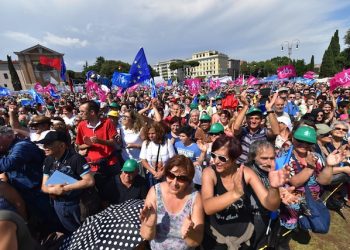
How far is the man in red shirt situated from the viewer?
12.1 ft

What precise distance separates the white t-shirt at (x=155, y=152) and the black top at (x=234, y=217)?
5.50ft

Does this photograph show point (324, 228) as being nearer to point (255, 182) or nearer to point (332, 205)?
point (255, 182)

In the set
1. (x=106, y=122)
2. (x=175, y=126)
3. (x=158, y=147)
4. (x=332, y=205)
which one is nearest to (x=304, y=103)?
(x=332, y=205)

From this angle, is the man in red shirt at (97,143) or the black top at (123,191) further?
the man in red shirt at (97,143)

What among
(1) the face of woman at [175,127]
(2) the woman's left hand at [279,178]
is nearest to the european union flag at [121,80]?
(1) the face of woman at [175,127]

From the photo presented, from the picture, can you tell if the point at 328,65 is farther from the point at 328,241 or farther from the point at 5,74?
the point at 5,74

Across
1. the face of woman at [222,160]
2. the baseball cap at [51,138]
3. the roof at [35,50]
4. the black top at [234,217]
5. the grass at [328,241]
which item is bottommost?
the grass at [328,241]

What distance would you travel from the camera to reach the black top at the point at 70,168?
2564 millimetres

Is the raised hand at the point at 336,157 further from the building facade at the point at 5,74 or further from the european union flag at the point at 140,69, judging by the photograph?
the building facade at the point at 5,74

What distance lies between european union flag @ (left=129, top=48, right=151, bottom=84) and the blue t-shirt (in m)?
4.20

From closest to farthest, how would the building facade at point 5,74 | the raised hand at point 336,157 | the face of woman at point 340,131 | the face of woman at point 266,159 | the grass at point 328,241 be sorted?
the raised hand at point 336,157 < the face of woman at point 266,159 < the grass at point 328,241 < the face of woman at point 340,131 < the building facade at point 5,74

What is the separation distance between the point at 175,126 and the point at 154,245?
2.53 meters

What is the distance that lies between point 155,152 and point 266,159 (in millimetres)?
1842

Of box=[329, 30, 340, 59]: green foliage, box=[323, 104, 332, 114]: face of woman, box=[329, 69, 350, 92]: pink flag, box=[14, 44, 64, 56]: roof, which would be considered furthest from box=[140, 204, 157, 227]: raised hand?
box=[14, 44, 64, 56]: roof
